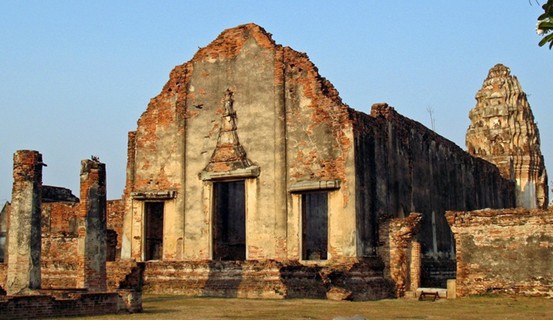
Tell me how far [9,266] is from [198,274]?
5.59 metres

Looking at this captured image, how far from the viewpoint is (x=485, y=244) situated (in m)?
18.5

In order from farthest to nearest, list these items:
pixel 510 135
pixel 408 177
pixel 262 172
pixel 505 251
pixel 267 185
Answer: pixel 510 135 < pixel 408 177 < pixel 262 172 < pixel 267 185 < pixel 505 251

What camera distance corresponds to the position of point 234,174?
67.4 ft

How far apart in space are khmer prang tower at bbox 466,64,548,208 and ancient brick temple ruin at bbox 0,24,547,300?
51.0ft

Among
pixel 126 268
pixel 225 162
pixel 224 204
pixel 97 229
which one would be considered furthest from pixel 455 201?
pixel 97 229

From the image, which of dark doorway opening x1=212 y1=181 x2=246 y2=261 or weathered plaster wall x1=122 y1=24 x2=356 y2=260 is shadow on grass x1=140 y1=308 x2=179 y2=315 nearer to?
weathered plaster wall x1=122 y1=24 x2=356 y2=260

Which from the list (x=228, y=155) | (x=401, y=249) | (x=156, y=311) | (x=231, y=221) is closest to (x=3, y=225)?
(x=231, y=221)

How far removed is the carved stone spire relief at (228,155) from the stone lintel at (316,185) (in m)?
1.31

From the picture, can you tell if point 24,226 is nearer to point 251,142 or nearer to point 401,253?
point 251,142

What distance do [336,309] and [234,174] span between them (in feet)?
23.2

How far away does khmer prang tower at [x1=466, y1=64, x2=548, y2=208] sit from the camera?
38125 millimetres

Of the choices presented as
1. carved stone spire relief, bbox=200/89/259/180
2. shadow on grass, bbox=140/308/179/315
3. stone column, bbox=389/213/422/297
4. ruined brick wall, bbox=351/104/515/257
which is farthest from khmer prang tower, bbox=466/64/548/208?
shadow on grass, bbox=140/308/179/315

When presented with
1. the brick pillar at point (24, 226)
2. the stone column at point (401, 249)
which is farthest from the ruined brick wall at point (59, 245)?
the stone column at point (401, 249)

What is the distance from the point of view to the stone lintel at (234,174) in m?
20.4
